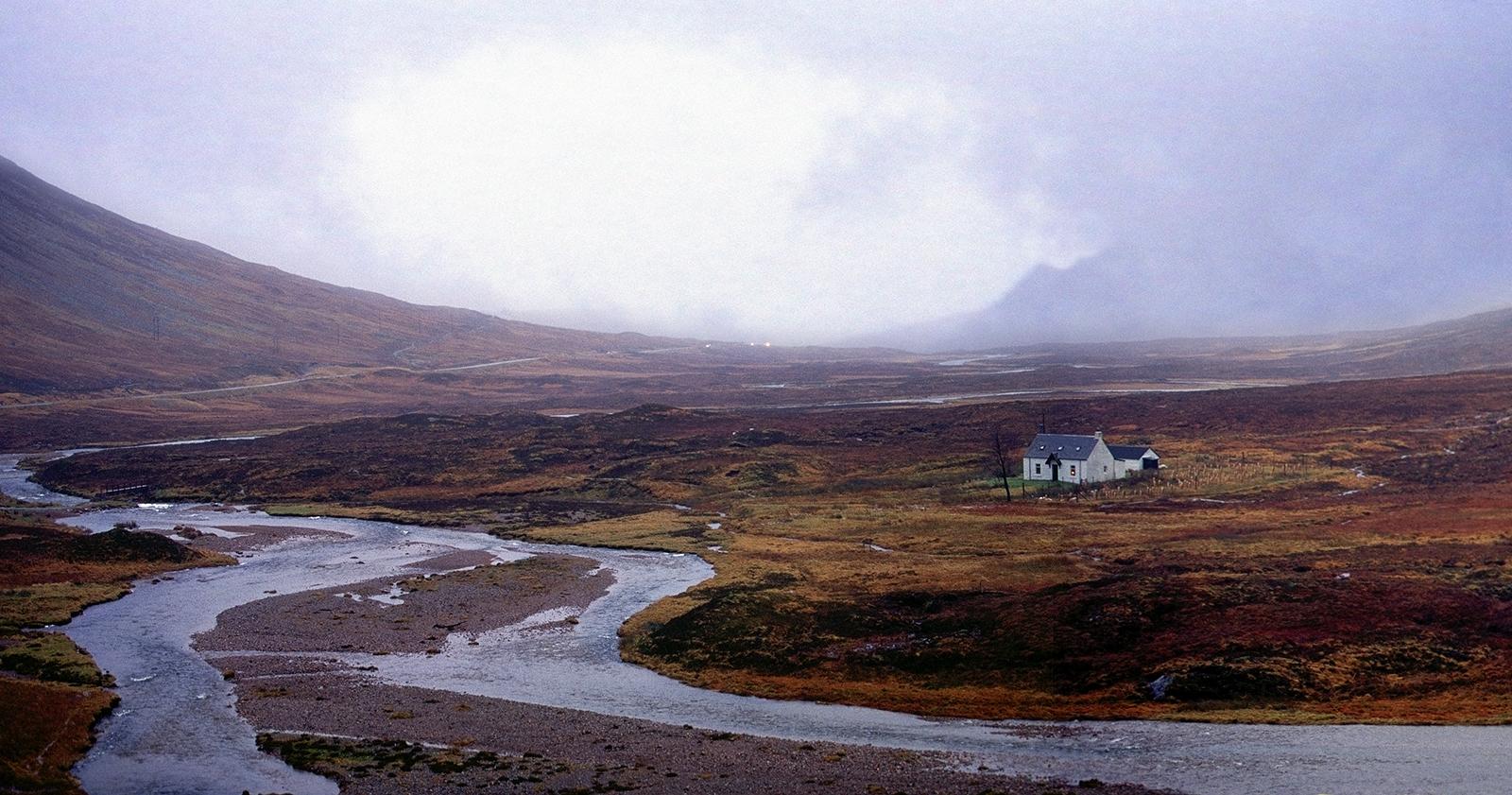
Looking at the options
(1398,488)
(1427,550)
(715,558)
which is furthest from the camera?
(1398,488)

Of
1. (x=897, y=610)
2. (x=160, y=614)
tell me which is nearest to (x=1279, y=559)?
(x=897, y=610)

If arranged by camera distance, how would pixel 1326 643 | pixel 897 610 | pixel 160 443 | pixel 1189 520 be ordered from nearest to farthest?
1. pixel 1326 643
2. pixel 897 610
3. pixel 1189 520
4. pixel 160 443

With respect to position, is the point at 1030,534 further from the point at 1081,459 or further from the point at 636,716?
the point at 636,716

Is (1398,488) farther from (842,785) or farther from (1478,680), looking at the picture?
(842,785)

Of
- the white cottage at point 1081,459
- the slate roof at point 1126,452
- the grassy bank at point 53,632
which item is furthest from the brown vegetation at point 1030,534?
the grassy bank at point 53,632

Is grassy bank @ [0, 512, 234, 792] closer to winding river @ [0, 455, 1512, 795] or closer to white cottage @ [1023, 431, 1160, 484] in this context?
winding river @ [0, 455, 1512, 795]

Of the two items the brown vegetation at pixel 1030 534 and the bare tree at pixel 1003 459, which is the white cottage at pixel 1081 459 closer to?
the bare tree at pixel 1003 459

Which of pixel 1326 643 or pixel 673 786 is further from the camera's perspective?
pixel 1326 643
